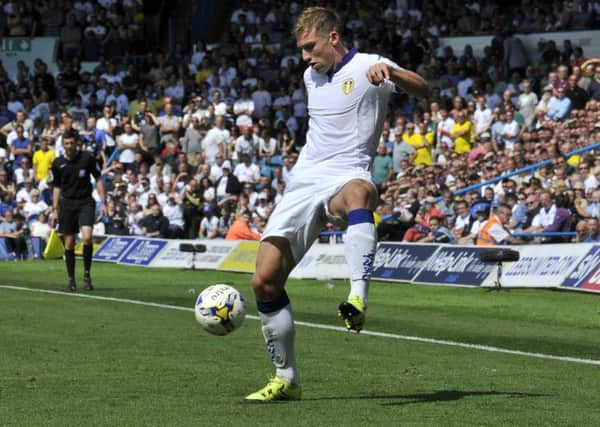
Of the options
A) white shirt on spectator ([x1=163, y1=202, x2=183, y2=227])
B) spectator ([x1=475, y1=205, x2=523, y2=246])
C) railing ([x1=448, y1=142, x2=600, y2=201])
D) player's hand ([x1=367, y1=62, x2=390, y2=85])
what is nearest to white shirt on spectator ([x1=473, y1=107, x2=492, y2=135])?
railing ([x1=448, y1=142, x2=600, y2=201])

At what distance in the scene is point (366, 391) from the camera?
8758mm

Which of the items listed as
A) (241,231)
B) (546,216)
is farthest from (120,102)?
(546,216)

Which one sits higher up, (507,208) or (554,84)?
(554,84)

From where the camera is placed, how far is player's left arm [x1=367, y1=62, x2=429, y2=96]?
802 centimetres

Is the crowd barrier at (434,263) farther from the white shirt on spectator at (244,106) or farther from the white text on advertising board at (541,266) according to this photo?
the white shirt on spectator at (244,106)

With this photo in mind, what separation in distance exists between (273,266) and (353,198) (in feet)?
2.19

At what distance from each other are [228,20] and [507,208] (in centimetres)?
2055

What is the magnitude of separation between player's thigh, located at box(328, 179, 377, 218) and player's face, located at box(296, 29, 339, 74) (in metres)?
0.81

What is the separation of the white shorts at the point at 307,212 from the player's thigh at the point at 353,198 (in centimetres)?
4

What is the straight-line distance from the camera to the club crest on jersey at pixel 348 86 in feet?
27.9

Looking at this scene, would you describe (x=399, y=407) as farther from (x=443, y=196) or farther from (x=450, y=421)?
(x=443, y=196)

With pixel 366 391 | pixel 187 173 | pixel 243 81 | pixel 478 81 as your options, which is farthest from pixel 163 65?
pixel 366 391

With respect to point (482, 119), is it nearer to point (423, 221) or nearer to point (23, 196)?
point (423, 221)

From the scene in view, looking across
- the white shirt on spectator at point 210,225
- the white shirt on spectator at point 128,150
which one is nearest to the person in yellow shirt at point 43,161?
the white shirt on spectator at point 128,150
